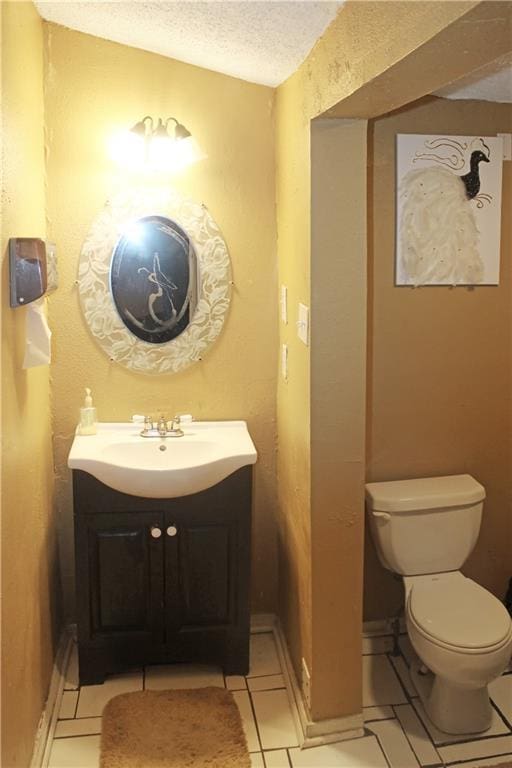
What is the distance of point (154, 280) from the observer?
281 centimetres

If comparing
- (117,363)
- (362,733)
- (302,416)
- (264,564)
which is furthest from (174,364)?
(362,733)

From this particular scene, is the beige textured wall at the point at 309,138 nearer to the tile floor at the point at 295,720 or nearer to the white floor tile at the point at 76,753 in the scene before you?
the tile floor at the point at 295,720

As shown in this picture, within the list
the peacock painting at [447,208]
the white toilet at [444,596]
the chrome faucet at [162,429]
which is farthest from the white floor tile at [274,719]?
the peacock painting at [447,208]

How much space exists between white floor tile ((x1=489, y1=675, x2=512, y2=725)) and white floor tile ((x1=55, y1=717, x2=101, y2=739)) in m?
1.37

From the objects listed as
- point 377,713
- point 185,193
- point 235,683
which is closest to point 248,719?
point 235,683

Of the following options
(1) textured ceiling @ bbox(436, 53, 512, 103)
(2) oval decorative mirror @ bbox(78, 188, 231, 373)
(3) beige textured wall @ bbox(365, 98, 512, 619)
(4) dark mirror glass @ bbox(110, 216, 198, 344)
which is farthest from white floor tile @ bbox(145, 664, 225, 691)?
(1) textured ceiling @ bbox(436, 53, 512, 103)

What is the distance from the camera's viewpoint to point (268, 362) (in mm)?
2945

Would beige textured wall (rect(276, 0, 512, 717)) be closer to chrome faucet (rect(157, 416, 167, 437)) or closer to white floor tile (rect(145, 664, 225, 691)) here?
white floor tile (rect(145, 664, 225, 691))

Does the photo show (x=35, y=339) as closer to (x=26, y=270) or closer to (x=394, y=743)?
(x=26, y=270)

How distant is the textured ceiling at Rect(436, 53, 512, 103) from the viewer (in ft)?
7.72

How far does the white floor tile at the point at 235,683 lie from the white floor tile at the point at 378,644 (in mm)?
507

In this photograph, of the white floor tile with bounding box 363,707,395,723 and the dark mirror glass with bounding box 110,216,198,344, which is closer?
the white floor tile with bounding box 363,707,395,723

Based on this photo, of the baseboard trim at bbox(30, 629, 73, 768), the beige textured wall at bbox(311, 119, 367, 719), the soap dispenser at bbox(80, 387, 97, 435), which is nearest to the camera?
the beige textured wall at bbox(311, 119, 367, 719)

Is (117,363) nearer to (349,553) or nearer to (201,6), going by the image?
(349,553)
